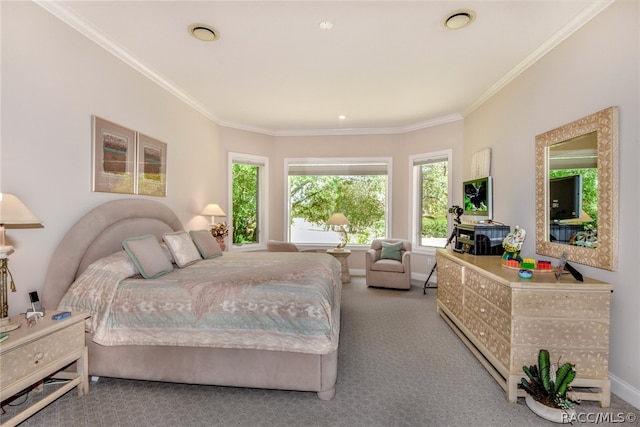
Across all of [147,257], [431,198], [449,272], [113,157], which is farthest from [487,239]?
[113,157]

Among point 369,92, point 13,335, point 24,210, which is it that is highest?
point 369,92

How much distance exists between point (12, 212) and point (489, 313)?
11.1ft

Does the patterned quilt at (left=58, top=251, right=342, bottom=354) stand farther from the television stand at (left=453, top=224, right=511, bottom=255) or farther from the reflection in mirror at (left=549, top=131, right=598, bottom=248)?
the reflection in mirror at (left=549, top=131, right=598, bottom=248)

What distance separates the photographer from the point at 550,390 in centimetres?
191

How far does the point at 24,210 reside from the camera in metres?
1.86

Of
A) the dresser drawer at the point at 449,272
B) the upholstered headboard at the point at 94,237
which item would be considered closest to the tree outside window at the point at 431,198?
the dresser drawer at the point at 449,272

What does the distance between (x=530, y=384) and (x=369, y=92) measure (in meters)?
3.49

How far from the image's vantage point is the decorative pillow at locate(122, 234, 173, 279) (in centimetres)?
251

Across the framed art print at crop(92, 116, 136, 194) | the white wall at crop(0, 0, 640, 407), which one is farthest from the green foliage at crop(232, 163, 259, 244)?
the framed art print at crop(92, 116, 136, 194)

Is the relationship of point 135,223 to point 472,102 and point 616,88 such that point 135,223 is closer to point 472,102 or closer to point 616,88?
point 616,88

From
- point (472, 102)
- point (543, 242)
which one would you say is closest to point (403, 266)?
point (543, 242)

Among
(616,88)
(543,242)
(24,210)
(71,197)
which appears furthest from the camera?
→ (543,242)

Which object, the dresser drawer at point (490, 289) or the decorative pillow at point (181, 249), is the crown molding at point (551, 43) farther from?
the decorative pillow at point (181, 249)

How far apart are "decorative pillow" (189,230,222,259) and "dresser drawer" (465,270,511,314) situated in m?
2.84
